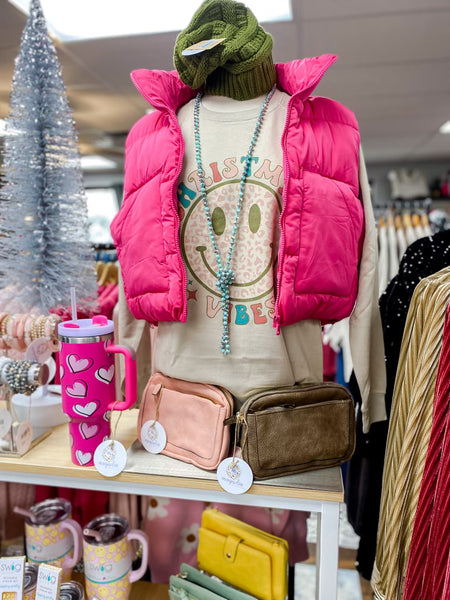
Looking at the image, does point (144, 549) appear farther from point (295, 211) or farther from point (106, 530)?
point (295, 211)

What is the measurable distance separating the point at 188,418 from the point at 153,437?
91 mm

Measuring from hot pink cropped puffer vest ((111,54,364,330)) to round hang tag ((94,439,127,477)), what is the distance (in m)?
0.27

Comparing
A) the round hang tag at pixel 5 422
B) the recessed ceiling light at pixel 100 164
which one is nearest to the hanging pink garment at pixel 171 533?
the round hang tag at pixel 5 422

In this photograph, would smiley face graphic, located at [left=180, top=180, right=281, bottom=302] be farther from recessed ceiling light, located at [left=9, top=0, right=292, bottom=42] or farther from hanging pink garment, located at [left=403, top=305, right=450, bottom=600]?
recessed ceiling light, located at [left=9, top=0, right=292, bottom=42]

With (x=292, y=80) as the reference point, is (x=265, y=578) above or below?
below

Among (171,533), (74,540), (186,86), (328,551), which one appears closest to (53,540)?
(74,540)

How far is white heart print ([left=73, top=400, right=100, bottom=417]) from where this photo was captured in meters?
0.97

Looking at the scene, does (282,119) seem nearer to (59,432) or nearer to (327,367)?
(59,432)

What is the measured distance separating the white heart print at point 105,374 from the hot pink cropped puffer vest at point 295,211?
0.14 metres

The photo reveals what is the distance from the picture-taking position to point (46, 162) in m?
1.33

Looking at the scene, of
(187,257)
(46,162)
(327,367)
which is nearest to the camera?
(187,257)

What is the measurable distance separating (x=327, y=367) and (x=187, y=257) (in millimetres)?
1367

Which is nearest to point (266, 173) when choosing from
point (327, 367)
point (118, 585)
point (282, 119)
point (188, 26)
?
point (282, 119)

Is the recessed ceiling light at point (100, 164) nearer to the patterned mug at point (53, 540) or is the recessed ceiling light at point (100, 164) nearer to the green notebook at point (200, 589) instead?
the patterned mug at point (53, 540)
